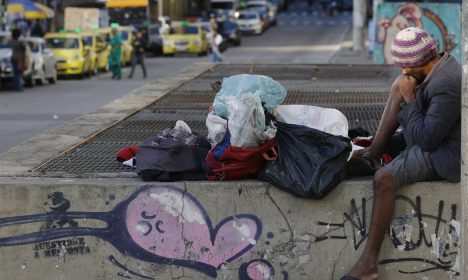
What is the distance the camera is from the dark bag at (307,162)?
6574mm

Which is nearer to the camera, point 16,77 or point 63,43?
point 16,77

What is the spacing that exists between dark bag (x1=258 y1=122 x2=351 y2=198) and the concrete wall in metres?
0.12

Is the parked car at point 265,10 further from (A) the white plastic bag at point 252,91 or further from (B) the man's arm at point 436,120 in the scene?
(B) the man's arm at point 436,120

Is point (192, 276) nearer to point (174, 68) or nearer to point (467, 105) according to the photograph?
point (467, 105)

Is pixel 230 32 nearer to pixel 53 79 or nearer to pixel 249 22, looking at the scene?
pixel 249 22

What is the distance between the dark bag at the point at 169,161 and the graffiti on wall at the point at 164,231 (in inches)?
5.9

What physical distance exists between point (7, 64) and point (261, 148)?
22234 millimetres

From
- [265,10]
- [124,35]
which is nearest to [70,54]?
[124,35]

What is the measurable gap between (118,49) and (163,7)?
37.6 m

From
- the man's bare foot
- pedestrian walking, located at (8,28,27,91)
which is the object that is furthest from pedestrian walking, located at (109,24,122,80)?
the man's bare foot

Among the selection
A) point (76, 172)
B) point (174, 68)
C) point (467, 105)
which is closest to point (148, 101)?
point (76, 172)

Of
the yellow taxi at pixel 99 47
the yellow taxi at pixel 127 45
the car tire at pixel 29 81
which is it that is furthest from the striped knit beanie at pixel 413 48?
the yellow taxi at pixel 127 45

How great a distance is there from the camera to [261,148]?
6738 mm

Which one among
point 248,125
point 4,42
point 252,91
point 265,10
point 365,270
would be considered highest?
point 252,91
